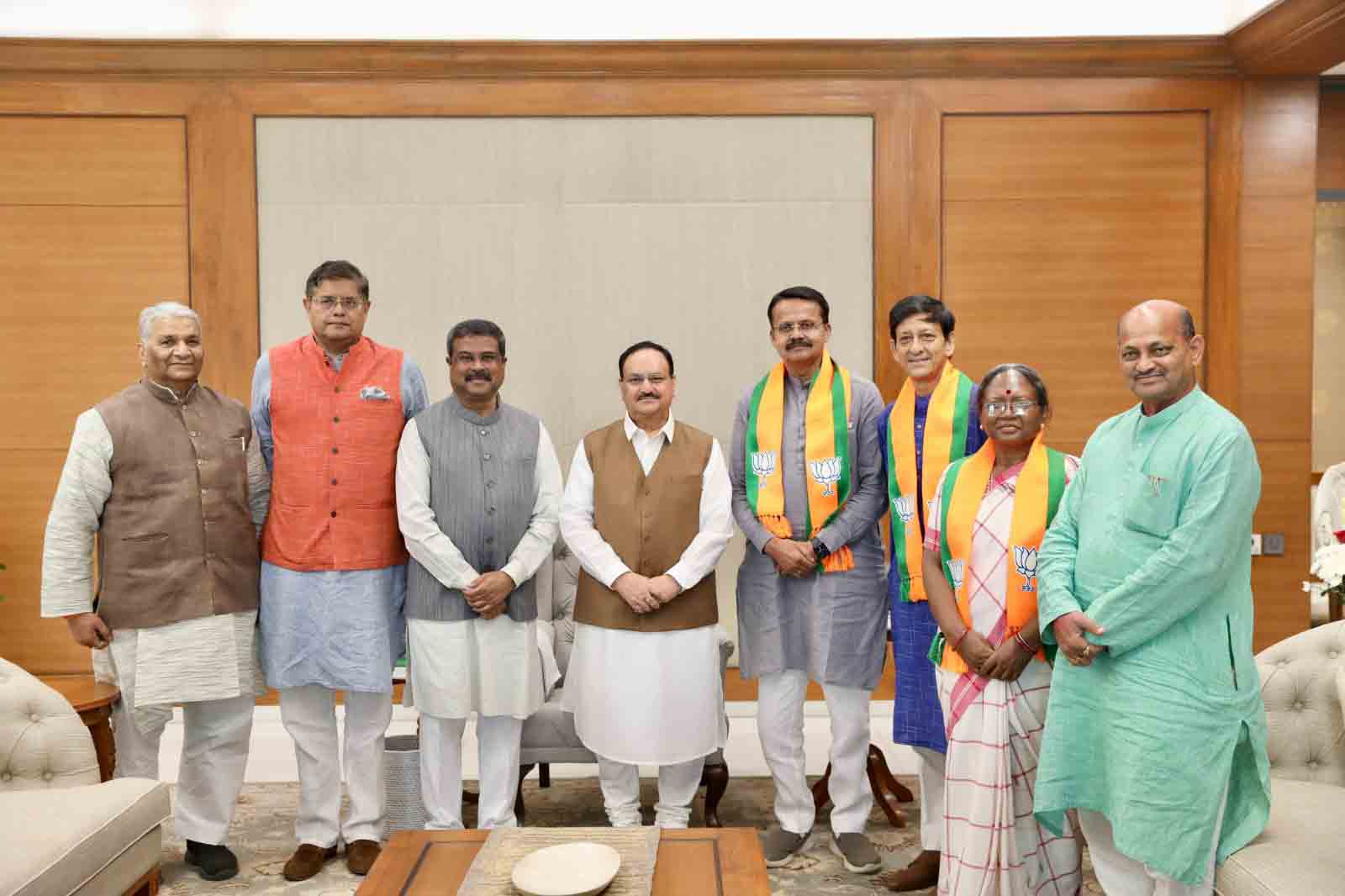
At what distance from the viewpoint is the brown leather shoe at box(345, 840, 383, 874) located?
3.50 meters

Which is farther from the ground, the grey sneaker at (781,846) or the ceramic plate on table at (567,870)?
the ceramic plate on table at (567,870)

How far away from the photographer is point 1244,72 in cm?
503

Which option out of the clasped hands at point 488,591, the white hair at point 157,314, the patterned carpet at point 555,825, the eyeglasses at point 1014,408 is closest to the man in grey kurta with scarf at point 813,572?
the patterned carpet at point 555,825

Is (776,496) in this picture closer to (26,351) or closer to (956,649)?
(956,649)

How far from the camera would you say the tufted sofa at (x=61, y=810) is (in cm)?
251

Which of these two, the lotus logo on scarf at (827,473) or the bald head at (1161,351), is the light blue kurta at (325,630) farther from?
the bald head at (1161,351)

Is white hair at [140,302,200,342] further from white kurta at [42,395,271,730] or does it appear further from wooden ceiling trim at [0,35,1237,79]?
wooden ceiling trim at [0,35,1237,79]

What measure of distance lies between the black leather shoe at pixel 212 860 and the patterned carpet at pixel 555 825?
0.10 feet

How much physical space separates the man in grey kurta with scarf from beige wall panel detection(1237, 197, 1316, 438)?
2516mm

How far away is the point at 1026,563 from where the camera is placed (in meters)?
2.82

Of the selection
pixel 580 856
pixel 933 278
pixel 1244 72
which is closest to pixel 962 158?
pixel 933 278

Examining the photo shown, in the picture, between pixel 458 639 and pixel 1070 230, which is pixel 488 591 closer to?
pixel 458 639

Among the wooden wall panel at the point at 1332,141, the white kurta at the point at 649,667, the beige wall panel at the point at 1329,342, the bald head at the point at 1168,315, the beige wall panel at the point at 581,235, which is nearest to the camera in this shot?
the bald head at the point at 1168,315

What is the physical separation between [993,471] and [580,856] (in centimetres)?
148
